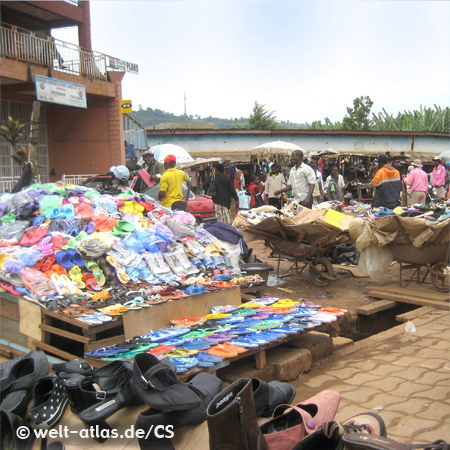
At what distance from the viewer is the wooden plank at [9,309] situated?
5113mm

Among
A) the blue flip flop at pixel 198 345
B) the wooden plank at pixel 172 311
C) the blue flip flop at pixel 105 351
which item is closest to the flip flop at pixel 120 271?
the wooden plank at pixel 172 311

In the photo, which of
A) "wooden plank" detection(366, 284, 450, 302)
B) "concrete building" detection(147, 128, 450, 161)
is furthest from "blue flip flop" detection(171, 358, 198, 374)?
"concrete building" detection(147, 128, 450, 161)

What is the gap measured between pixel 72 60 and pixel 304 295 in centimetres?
1133

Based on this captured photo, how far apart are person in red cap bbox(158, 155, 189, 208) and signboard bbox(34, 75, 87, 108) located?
6762 mm

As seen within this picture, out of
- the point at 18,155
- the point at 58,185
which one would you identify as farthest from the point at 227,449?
the point at 18,155

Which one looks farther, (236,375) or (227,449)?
(236,375)

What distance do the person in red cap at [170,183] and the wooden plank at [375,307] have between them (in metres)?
3.42

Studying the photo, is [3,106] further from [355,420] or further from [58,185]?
[355,420]

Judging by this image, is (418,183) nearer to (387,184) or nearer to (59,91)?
(387,184)

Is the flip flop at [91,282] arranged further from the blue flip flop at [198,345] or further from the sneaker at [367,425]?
the sneaker at [367,425]

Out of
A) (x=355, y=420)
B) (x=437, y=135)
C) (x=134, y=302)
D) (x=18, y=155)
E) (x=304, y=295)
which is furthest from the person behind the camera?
(x=437, y=135)

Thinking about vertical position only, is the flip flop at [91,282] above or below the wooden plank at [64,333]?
above

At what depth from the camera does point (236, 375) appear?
414 centimetres

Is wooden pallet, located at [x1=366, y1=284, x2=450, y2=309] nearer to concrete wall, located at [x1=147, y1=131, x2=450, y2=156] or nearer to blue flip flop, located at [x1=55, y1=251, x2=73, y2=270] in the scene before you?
blue flip flop, located at [x1=55, y1=251, x2=73, y2=270]
